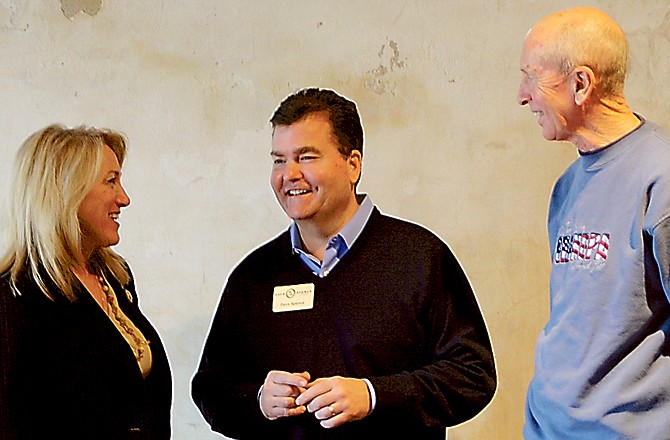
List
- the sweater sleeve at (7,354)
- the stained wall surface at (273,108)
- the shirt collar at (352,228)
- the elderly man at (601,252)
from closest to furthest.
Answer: the elderly man at (601,252), the sweater sleeve at (7,354), the shirt collar at (352,228), the stained wall surface at (273,108)

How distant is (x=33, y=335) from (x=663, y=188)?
143 centimetres

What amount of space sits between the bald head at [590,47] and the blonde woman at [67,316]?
1188mm

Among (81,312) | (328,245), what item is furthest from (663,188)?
(81,312)

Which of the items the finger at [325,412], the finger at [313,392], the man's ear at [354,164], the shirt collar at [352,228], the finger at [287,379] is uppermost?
the man's ear at [354,164]

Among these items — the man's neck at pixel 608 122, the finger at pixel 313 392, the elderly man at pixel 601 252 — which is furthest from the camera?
the finger at pixel 313 392

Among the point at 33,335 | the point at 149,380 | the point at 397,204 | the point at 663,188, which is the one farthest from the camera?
the point at 397,204

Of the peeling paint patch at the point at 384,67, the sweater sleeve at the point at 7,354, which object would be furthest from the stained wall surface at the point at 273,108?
the sweater sleeve at the point at 7,354

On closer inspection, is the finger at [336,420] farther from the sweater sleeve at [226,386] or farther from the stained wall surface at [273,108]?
the stained wall surface at [273,108]

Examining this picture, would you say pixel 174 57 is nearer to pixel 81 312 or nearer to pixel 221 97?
pixel 221 97

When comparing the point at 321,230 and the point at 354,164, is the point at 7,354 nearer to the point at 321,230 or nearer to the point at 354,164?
the point at 321,230

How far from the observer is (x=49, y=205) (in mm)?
2051

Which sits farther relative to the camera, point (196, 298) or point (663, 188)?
point (196, 298)

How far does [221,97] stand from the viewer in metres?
2.97

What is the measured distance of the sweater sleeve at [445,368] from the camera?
2.07 metres
